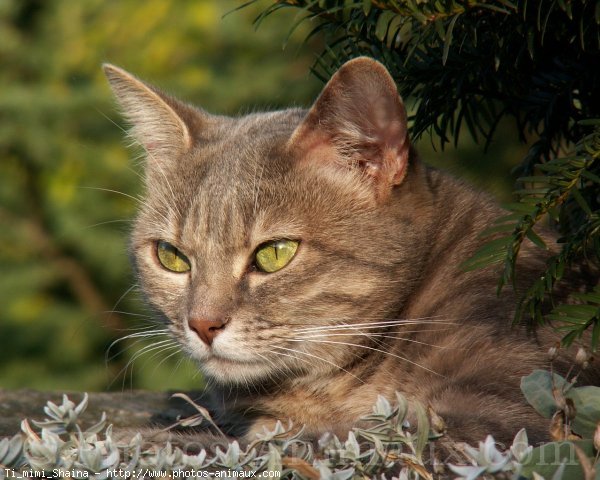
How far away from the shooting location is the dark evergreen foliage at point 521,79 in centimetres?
209

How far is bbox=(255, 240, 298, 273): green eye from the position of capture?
2.69m

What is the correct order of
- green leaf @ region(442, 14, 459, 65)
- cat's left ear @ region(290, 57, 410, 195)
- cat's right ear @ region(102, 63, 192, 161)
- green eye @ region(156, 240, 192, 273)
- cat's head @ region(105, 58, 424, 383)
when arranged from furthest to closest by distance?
cat's right ear @ region(102, 63, 192, 161)
green eye @ region(156, 240, 192, 273)
cat's head @ region(105, 58, 424, 383)
cat's left ear @ region(290, 57, 410, 195)
green leaf @ region(442, 14, 459, 65)

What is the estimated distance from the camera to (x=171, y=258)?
2943 mm

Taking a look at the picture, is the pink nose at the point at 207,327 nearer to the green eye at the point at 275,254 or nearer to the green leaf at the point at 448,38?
the green eye at the point at 275,254

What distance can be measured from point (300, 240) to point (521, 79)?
813 millimetres

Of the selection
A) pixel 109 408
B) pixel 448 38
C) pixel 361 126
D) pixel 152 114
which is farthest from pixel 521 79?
pixel 109 408

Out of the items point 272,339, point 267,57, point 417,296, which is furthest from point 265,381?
point 267,57

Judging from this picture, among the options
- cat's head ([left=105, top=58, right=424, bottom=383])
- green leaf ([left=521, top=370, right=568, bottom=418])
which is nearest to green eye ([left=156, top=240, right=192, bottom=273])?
cat's head ([left=105, top=58, right=424, bottom=383])

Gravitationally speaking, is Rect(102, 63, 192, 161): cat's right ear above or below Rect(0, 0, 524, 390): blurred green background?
above

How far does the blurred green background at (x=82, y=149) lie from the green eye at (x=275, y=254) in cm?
322

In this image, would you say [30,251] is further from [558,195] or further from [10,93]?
[558,195]

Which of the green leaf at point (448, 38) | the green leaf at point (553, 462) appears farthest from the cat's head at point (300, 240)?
the green leaf at point (553, 462)

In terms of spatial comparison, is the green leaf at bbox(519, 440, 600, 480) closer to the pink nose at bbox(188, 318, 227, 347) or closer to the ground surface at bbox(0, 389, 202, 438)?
the pink nose at bbox(188, 318, 227, 347)

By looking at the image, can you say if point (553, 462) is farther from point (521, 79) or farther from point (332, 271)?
point (521, 79)
